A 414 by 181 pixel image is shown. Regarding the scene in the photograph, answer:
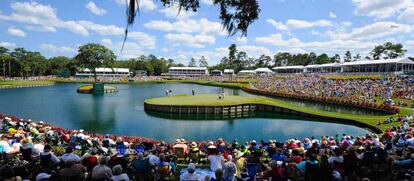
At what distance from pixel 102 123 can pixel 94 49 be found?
222ft

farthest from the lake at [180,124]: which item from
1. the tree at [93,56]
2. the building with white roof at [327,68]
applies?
the building with white roof at [327,68]

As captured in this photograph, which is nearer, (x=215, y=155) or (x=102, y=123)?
(x=215, y=155)

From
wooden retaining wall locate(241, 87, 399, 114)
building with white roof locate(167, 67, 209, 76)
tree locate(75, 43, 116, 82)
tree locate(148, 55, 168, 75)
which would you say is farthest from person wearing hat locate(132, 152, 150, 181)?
building with white roof locate(167, 67, 209, 76)

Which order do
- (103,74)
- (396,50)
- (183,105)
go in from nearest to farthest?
1. (183,105)
2. (396,50)
3. (103,74)

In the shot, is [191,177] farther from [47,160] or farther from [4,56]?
[4,56]

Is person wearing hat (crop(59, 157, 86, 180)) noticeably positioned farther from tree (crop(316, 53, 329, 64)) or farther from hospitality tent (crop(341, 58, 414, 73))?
tree (crop(316, 53, 329, 64))

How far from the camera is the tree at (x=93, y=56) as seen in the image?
94.5 m

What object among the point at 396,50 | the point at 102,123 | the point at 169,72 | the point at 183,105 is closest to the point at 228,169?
the point at 102,123

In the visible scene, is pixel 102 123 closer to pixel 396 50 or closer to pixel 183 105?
pixel 183 105

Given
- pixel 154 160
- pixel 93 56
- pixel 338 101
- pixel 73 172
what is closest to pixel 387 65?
pixel 338 101

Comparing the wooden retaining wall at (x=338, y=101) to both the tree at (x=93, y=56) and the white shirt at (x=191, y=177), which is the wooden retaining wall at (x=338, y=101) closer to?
the white shirt at (x=191, y=177)

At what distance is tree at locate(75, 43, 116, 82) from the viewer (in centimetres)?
9450

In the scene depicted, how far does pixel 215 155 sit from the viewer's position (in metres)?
10.3

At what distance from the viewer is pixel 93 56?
95312mm
